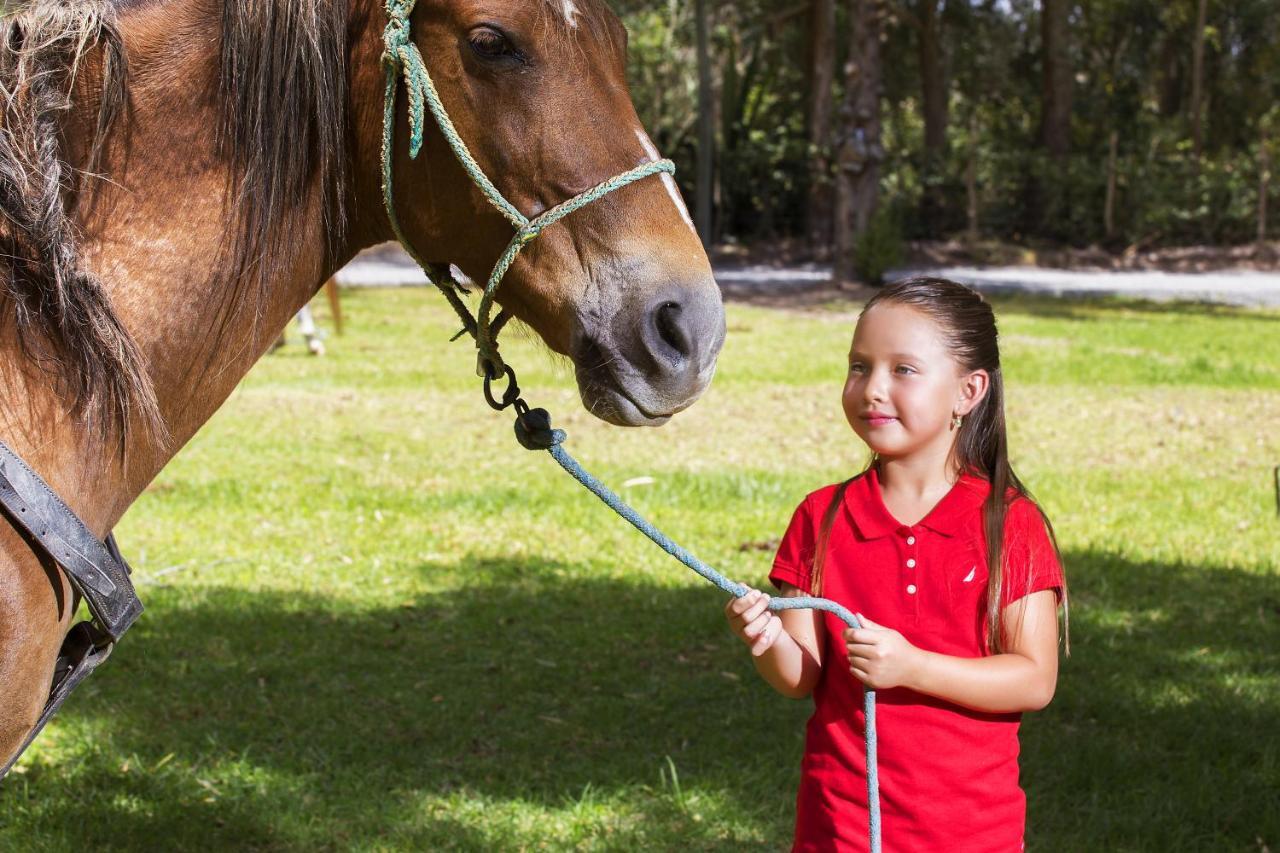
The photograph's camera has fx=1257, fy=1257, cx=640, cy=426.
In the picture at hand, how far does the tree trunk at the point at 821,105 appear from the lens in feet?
60.9

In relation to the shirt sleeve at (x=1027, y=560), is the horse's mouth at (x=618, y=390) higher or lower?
higher

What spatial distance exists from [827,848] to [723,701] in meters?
2.15

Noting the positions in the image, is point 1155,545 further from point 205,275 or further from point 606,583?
point 205,275

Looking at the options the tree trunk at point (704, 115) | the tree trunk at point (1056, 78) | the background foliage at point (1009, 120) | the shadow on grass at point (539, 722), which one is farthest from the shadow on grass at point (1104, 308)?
the shadow on grass at point (539, 722)

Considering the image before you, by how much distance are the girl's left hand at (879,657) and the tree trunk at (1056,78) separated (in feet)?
69.4

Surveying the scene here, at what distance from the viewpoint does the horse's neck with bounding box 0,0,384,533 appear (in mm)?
1648

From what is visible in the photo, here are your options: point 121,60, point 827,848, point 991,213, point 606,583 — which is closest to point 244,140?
point 121,60

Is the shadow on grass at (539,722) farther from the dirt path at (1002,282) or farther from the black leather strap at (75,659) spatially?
the dirt path at (1002,282)

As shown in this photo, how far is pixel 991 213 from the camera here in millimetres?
22578

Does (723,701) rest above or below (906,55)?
below

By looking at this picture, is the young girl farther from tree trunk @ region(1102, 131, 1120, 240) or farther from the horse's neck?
tree trunk @ region(1102, 131, 1120, 240)

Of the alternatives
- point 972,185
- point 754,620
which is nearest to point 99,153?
point 754,620

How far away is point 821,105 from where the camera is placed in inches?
760

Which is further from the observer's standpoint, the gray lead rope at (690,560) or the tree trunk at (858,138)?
the tree trunk at (858,138)
